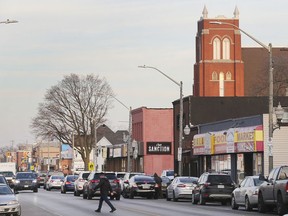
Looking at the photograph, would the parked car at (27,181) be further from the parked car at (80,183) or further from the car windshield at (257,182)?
the car windshield at (257,182)

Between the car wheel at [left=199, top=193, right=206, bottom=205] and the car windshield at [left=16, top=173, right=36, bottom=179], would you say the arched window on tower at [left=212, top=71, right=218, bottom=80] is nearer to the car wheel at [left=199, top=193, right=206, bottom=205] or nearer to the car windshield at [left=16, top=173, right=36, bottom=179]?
the car windshield at [left=16, top=173, right=36, bottom=179]

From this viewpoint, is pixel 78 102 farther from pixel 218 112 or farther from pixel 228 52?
pixel 218 112

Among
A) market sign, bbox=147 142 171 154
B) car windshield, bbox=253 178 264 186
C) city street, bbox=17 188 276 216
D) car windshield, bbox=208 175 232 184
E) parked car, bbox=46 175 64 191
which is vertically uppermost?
market sign, bbox=147 142 171 154

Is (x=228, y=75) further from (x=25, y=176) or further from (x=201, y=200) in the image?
(x=201, y=200)

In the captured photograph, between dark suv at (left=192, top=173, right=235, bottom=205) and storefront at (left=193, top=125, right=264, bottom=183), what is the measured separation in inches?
483

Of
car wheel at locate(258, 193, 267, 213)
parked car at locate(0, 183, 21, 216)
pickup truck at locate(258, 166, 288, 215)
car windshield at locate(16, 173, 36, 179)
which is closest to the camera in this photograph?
parked car at locate(0, 183, 21, 216)

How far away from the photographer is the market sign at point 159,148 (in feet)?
312

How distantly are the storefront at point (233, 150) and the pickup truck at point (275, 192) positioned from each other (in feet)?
68.5

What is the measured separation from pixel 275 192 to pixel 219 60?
335ft

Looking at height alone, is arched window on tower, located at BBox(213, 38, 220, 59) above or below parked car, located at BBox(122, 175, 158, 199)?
above

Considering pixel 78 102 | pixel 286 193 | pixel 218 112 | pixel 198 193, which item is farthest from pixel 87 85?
pixel 286 193

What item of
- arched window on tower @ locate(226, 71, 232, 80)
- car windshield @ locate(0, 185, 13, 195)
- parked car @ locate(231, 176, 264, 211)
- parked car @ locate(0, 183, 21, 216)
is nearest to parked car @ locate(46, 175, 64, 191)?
parked car @ locate(231, 176, 264, 211)

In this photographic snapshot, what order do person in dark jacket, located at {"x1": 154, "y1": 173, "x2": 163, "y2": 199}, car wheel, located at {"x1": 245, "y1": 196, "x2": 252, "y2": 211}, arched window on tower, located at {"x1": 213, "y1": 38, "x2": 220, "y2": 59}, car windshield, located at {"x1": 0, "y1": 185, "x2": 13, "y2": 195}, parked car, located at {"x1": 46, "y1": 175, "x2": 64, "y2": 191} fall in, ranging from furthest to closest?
1. arched window on tower, located at {"x1": 213, "y1": 38, "x2": 220, "y2": 59}
2. parked car, located at {"x1": 46, "y1": 175, "x2": 64, "y2": 191}
3. person in dark jacket, located at {"x1": 154, "y1": 173, "x2": 163, "y2": 199}
4. car wheel, located at {"x1": 245, "y1": 196, "x2": 252, "y2": 211}
5. car windshield, located at {"x1": 0, "y1": 185, "x2": 13, "y2": 195}

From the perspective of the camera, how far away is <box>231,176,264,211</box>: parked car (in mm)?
37031
